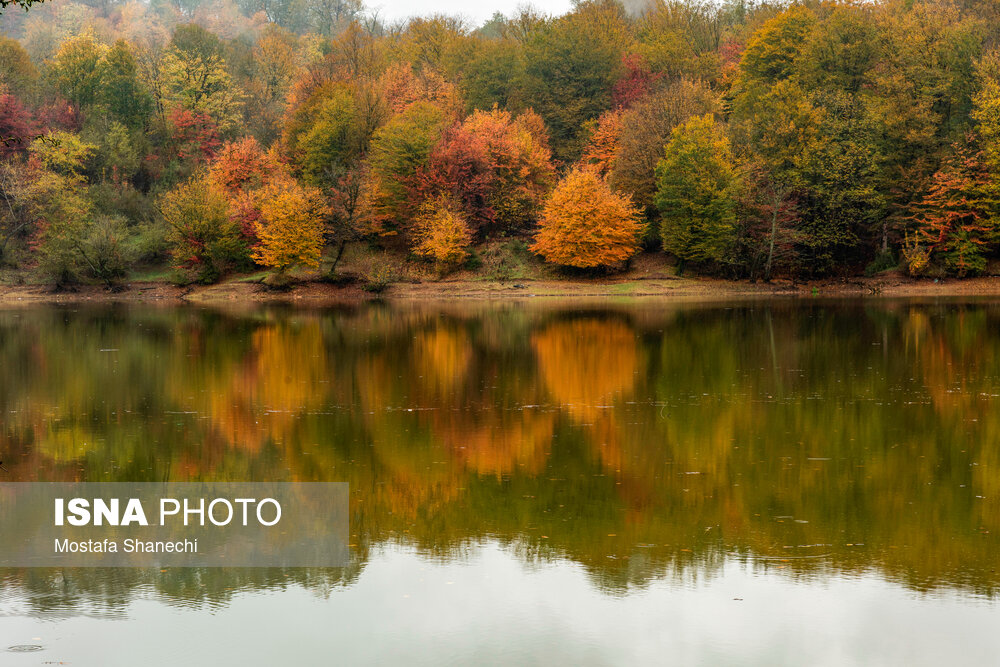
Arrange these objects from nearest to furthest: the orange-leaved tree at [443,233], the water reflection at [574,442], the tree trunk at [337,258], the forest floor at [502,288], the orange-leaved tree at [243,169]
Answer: the water reflection at [574,442] → the forest floor at [502,288] → the orange-leaved tree at [443,233] → the tree trunk at [337,258] → the orange-leaved tree at [243,169]

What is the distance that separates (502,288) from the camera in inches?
2650

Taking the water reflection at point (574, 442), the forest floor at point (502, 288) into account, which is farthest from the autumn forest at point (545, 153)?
the water reflection at point (574, 442)

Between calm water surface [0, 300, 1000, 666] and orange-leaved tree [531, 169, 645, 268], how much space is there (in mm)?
35870

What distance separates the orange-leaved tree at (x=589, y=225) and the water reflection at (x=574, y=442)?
30999 mm

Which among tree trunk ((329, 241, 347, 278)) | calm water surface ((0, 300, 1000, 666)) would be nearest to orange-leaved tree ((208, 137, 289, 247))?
tree trunk ((329, 241, 347, 278))

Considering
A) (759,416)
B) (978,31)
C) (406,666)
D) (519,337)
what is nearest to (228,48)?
(978,31)

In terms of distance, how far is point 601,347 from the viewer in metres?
31.9

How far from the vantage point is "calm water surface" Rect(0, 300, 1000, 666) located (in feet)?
29.5

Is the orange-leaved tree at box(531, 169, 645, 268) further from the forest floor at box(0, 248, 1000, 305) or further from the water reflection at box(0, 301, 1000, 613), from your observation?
the water reflection at box(0, 301, 1000, 613)

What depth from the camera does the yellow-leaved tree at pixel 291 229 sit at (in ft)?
221

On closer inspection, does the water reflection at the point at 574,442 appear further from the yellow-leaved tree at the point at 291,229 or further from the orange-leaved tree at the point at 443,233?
the orange-leaved tree at the point at 443,233

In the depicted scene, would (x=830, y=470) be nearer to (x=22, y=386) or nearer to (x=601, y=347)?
(x=601, y=347)

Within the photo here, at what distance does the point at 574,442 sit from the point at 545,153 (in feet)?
195

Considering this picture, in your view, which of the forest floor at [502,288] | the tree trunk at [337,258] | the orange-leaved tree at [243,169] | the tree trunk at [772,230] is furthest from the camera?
the orange-leaved tree at [243,169]
